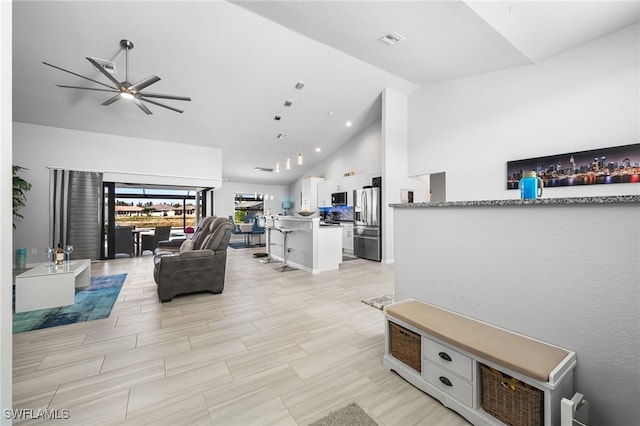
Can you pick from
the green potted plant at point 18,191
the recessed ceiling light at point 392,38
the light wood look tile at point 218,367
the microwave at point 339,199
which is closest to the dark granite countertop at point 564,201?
the light wood look tile at point 218,367

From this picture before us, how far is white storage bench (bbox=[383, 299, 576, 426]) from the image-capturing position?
1.17m

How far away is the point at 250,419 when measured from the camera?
4.66 feet

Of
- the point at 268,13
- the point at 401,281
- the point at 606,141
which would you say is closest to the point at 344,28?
the point at 268,13

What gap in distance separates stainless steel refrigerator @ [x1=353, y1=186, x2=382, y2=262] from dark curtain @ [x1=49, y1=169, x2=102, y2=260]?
658 centimetres

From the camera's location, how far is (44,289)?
9.79ft

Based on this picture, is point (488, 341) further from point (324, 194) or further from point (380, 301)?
point (324, 194)

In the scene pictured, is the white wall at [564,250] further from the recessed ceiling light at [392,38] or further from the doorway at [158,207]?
the doorway at [158,207]

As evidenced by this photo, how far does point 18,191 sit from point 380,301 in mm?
7223

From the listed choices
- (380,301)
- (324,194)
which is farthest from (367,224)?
(380,301)

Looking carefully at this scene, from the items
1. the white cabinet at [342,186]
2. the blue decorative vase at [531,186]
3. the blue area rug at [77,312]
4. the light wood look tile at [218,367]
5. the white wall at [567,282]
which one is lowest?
the light wood look tile at [218,367]

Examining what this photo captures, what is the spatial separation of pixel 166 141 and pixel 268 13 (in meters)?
4.77

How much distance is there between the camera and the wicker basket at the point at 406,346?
1.71 meters

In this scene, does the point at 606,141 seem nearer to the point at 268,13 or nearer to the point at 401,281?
the point at 401,281

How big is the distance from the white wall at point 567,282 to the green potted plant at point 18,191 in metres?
7.41
